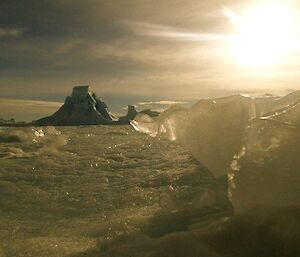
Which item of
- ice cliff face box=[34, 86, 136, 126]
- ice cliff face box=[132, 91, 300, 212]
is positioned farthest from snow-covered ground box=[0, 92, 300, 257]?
ice cliff face box=[34, 86, 136, 126]

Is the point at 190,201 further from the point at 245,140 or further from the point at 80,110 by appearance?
the point at 80,110

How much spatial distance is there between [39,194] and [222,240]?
250cm

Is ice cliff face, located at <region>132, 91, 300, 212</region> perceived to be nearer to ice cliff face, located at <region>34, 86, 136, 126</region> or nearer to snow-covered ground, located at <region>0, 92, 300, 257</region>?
snow-covered ground, located at <region>0, 92, 300, 257</region>

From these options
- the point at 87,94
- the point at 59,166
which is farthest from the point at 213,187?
the point at 87,94

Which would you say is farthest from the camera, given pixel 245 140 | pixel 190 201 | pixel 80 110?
pixel 80 110

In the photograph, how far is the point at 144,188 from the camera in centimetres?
461

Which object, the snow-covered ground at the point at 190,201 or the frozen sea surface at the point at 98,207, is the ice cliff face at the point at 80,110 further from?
the snow-covered ground at the point at 190,201

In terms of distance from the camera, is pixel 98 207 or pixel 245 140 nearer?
pixel 245 140

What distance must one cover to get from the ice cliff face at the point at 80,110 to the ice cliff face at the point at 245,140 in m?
117

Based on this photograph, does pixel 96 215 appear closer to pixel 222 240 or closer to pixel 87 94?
pixel 222 240

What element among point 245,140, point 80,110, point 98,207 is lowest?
point 80,110

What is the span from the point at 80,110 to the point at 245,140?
12792cm

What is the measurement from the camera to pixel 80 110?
128625mm

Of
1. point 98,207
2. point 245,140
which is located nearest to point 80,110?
point 98,207
